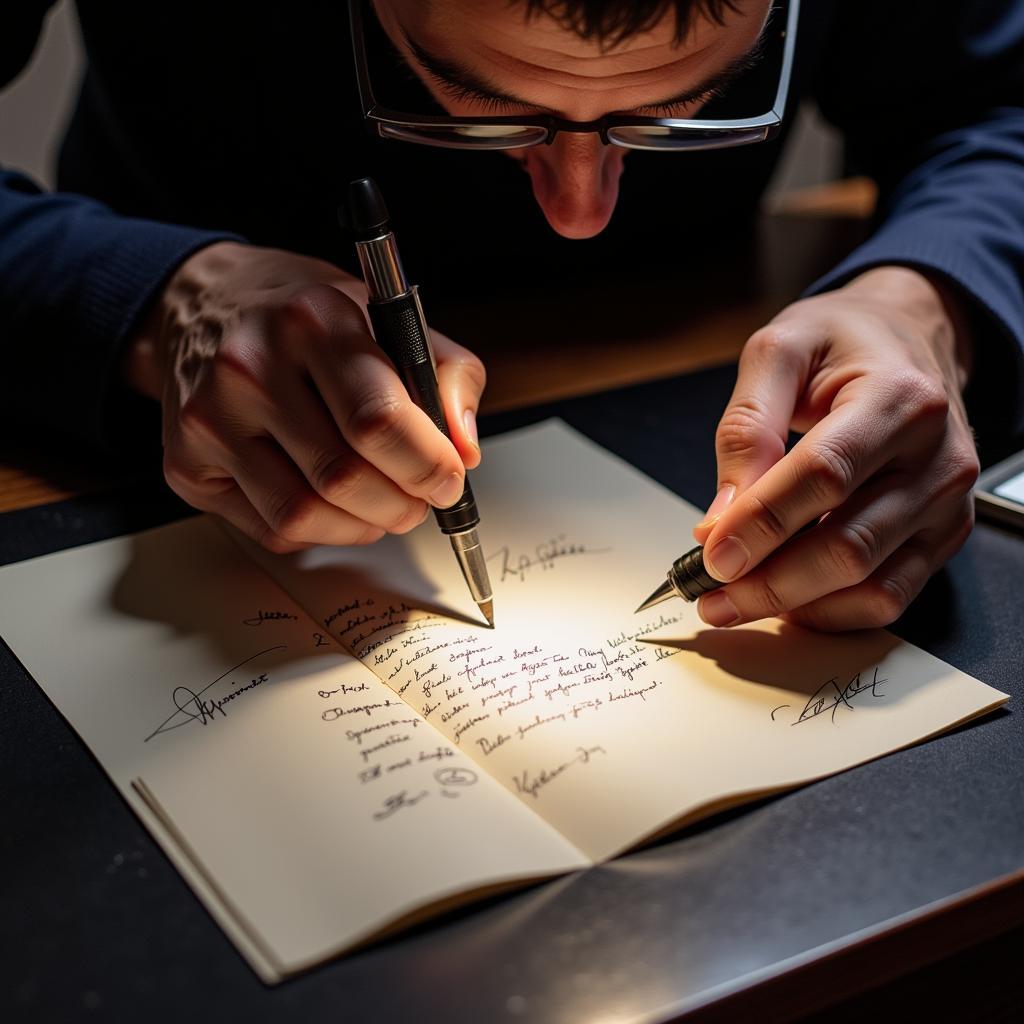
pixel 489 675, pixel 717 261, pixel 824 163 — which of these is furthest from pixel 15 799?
pixel 824 163

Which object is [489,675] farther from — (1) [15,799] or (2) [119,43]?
(2) [119,43]

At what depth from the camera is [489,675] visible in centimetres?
74

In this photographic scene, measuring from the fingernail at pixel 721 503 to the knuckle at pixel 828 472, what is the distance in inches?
2.7

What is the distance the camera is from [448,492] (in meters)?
0.77

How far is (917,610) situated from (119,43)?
1034mm

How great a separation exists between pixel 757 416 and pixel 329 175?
67 centimetres

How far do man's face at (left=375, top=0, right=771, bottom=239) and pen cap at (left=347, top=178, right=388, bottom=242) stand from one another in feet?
0.36

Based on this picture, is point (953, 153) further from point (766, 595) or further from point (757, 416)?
point (766, 595)

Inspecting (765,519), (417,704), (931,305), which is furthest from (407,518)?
(931,305)

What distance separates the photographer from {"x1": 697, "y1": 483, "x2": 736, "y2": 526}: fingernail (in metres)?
0.79

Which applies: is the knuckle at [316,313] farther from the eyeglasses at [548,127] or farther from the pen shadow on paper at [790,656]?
the pen shadow on paper at [790,656]
